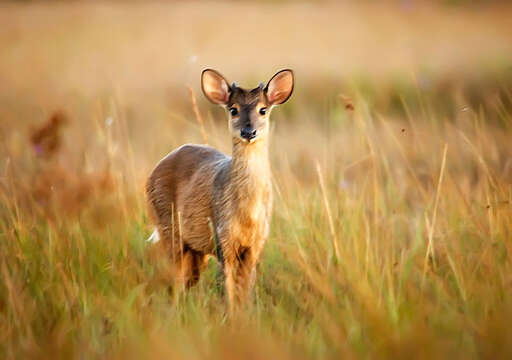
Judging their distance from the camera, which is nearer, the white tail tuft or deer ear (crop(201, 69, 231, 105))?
deer ear (crop(201, 69, 231, 105))

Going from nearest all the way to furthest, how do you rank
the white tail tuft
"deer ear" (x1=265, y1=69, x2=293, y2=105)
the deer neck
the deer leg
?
1. the deer leg
2. the deer neck
3. "deer ear" (x1=265, y1=69, x2=293, y2=105)
4. the white tail tuft

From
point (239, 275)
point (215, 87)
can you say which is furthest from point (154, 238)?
point (215, 87)

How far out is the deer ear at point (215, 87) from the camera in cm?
457

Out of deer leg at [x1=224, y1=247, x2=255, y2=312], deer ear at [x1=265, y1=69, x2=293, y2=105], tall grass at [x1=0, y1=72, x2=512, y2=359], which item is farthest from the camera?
deer ear at [x1=265, y1=69, x2=293, y2=105]

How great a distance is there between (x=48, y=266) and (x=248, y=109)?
140 centimetres

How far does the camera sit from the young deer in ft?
14.0

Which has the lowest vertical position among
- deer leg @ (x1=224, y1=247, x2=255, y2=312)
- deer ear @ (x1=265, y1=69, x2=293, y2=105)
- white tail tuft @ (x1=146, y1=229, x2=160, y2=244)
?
deer leg @ (x1=224, y1=247, x2=255, y2=312)

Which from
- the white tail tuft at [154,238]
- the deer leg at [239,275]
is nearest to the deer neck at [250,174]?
the deer leg at [239,275]

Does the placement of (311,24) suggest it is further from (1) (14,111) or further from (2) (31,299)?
(2) (31,299)

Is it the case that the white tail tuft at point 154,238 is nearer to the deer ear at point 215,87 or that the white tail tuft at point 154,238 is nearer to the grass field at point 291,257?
the grass field at point 291,257

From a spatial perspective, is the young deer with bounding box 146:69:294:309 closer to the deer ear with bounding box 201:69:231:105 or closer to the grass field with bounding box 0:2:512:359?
the deer ear with bounding box 201:69:231:105

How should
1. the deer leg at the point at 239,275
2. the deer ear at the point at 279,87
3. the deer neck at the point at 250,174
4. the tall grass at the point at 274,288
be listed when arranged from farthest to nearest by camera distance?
the deer ear at the point at 279,87 → the deer neck at the point at 250,174 → the deer leg at the point at 239,275 → the tall grass at the point at 274,288

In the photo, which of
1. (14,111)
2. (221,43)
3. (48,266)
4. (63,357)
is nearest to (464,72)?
(221,43)

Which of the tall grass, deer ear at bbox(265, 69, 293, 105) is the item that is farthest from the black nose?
the tall grass
